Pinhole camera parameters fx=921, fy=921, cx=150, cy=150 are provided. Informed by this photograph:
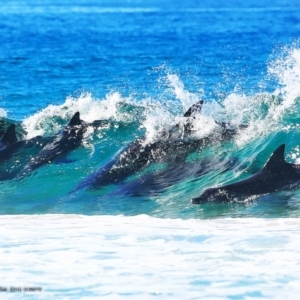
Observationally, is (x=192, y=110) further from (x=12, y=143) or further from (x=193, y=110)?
(x=12, y=143)

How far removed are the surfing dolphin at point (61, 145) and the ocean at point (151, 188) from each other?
0.41 ft

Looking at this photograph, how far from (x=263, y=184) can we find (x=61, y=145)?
5161 mm

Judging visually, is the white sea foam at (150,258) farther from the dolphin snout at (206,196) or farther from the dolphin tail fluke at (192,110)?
the dolphin tail fluke at (192,110)

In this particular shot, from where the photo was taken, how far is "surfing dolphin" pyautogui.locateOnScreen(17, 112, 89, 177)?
721 inches

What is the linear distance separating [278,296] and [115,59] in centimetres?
2886

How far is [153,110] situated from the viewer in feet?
71.9

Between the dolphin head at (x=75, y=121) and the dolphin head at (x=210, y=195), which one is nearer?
the dolphin head at (x=210, y=195)

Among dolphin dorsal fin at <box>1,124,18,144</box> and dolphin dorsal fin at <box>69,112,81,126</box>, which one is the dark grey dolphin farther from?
dolphin dorsal fin at <box>69,112,81,126</box>

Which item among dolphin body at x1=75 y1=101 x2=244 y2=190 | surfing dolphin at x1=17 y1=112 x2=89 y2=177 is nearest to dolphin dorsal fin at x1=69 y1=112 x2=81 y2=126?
surfing dolphin at x1=17 y1=112 x2=89 y2=177

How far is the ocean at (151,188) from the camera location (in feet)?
35.4

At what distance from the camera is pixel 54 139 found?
19.4 m

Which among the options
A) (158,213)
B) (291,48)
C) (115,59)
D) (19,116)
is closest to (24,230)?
(158,213)

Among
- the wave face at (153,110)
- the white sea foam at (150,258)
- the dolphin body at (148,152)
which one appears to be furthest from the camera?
the dolphin body at (148,152)

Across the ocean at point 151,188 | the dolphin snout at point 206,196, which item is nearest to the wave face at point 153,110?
the ocean at point 151,188
